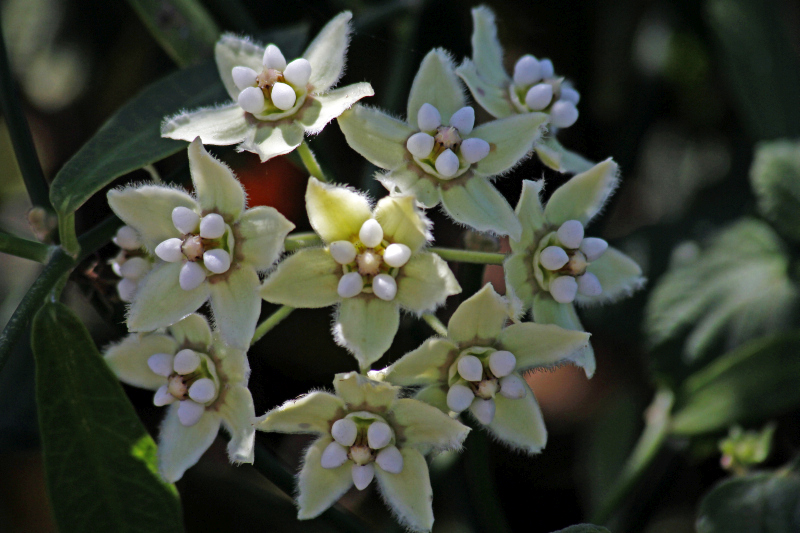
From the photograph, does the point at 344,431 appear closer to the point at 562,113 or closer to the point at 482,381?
the point at 482,381

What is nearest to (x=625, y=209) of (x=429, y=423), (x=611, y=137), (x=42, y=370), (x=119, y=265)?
(x=611, y=137)

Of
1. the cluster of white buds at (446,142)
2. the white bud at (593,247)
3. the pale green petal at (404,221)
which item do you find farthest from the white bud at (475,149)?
the white bud at (593,247)

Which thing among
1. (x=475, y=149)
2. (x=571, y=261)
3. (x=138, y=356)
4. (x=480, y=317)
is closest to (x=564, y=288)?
(x=571, y=261)

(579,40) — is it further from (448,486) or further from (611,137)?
(448,486)

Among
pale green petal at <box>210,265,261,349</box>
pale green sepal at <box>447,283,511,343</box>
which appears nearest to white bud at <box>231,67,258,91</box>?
pale green petal at <box>210,265,261,349</box>

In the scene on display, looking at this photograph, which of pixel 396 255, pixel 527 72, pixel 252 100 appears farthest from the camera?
pixel 527 72
